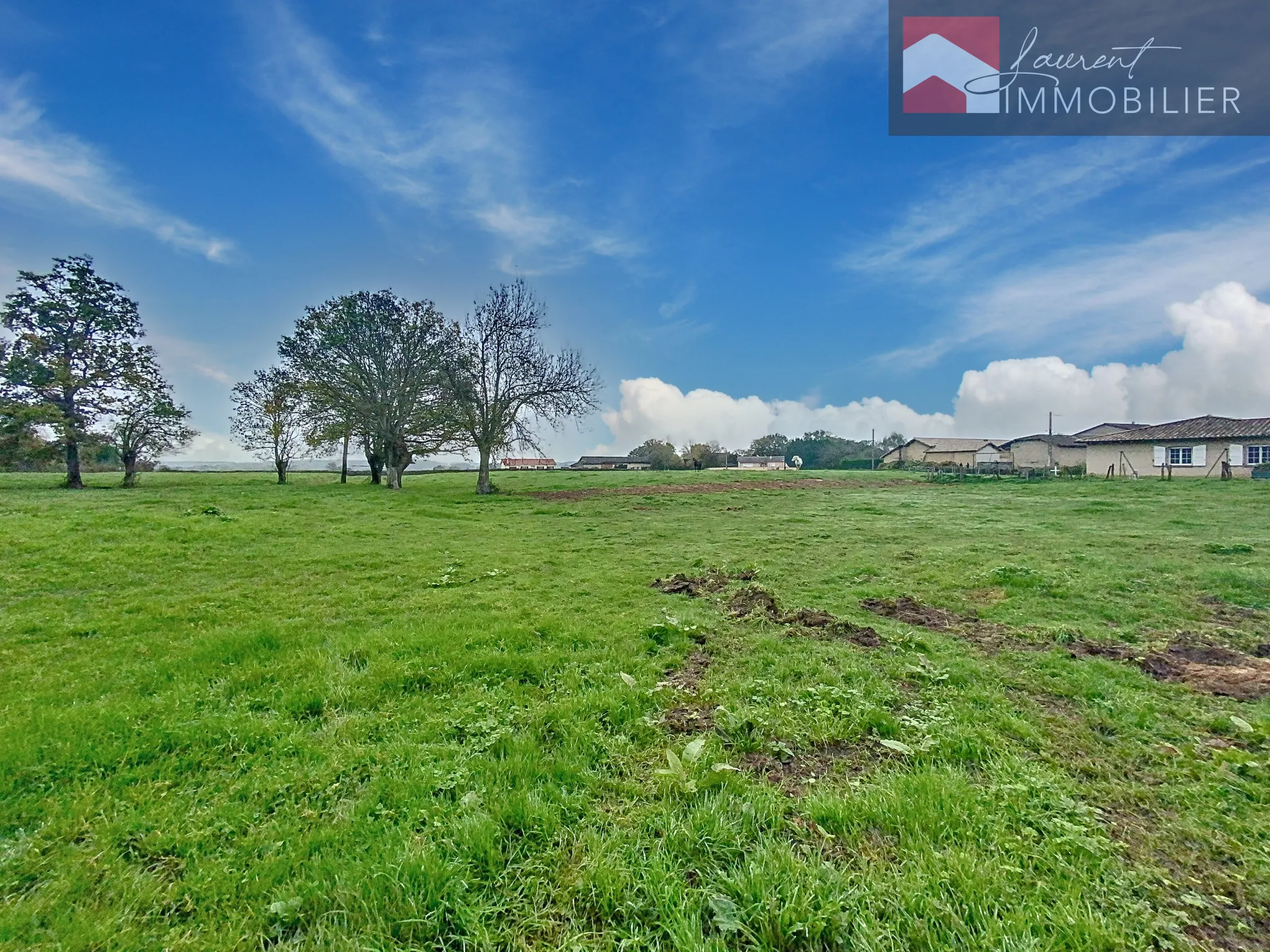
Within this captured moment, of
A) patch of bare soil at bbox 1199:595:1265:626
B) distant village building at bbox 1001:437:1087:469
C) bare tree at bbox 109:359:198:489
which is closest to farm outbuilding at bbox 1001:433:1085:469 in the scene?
distant village building at bbox 1001:437:1087:469

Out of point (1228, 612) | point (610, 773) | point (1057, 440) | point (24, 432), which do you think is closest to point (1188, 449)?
point (1057, 440)

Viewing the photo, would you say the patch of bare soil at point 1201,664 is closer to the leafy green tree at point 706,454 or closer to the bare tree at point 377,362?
the bare tree at point 377,362

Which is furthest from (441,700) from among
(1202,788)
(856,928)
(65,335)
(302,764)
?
(65,335)

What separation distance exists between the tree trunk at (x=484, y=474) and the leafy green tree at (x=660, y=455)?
54.4 m

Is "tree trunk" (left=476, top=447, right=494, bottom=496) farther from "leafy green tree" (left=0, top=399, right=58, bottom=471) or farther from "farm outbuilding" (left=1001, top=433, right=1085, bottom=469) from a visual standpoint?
"farm outbuilding" (left=1001, top=433, right=1085, bottom=469)

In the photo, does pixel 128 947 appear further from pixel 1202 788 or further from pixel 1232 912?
pixel 1202 788

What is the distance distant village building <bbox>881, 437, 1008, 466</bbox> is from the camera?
2665 inches

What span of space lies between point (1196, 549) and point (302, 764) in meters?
17.8

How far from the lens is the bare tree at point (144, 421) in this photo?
2922 centimetres

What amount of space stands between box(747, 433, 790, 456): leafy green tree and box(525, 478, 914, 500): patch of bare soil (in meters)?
72.2

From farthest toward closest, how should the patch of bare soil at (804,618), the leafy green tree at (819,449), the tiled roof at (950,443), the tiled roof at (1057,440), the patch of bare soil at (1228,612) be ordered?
1. the leafy green tree at (819,449)
2. the tiled roof at (950,443)
3. the tiled roof at (1057,440)
4. the patch of bare soil at (1228,612)
5. the patch of bare soil at (804,618)

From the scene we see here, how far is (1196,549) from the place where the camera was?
37.4 feet

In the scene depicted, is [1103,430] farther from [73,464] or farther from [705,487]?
[73,464]

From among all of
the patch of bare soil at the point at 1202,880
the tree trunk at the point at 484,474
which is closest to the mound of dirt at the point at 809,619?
the patch of bare soil at the point at 1202,880
